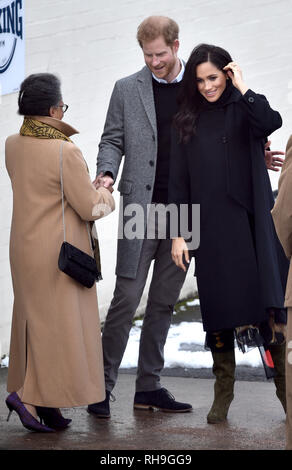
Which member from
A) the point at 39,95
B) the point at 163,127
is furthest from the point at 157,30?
the point at 39,95

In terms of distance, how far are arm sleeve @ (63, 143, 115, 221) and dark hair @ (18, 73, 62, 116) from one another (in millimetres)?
240

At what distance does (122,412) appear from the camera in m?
5.31

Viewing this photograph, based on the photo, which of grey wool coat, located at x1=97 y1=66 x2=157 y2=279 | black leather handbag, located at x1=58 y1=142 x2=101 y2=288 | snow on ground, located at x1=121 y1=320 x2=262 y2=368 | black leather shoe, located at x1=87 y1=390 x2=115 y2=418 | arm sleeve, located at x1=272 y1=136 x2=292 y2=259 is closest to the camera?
arm sleeve, located at x1=272 y1=136 x2=292 y2=259

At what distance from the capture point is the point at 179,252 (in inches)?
195

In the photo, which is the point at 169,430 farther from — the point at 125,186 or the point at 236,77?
the point at 236,77

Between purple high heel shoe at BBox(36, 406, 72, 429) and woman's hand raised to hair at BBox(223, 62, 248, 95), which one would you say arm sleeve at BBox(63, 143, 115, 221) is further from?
purple high heel shoe at BBox(36, 406, 72, 429)

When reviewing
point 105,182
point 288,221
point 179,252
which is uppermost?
point 105,182

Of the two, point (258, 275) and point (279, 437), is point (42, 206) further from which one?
point (279, 437)

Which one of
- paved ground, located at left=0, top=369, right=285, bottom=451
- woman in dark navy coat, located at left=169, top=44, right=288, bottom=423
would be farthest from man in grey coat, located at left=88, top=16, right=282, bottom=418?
woman in dark navy coat, located at left=169, top=44, right=288, bottom=423

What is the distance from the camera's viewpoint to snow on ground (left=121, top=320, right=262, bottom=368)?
649 cm

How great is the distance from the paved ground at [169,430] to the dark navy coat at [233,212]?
53cm

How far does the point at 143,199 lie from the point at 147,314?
0.66 m

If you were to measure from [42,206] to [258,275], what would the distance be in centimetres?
113
